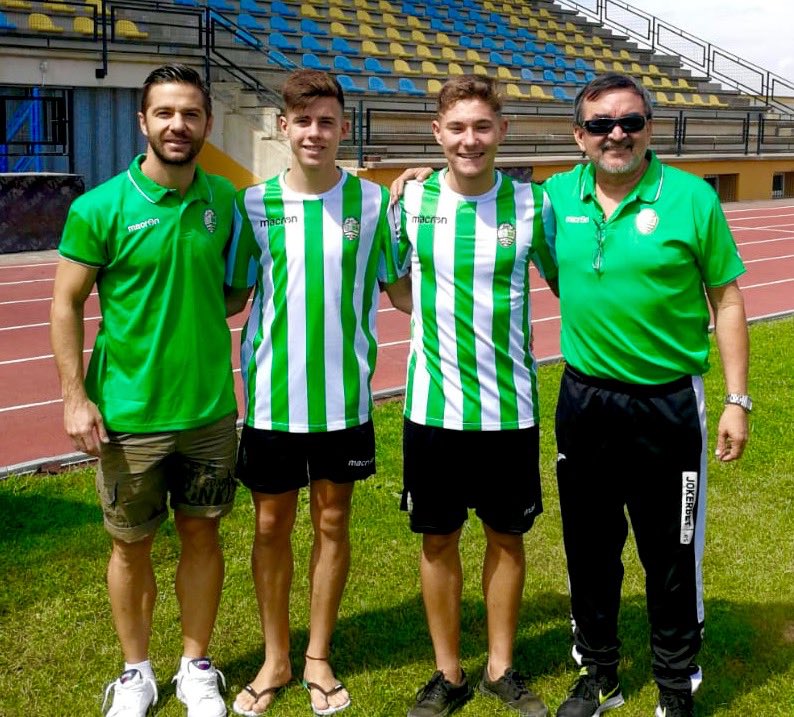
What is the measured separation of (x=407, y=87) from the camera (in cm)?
2155

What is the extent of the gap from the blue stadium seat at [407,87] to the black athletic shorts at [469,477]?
735 inches

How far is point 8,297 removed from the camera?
11.5 m

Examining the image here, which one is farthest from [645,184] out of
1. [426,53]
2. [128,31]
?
[426,53]

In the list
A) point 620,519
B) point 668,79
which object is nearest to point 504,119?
point 620,519

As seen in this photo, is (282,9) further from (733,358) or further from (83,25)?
(733,358)

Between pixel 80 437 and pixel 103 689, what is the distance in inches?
39.2

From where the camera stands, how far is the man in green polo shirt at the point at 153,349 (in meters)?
3.16

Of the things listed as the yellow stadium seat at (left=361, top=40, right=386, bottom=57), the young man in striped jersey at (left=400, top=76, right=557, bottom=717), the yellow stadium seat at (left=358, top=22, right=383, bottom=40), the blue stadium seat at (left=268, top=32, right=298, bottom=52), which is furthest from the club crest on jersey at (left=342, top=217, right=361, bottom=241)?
the yellow stadium seat at (left=358, top=22, right=383, bottom=40)

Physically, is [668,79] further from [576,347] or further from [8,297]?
[576,347]

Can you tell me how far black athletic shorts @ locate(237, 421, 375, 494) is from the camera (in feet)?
11.2

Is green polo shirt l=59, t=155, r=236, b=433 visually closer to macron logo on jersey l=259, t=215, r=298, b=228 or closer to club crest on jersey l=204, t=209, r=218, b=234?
club crest on jersey l=204, t=209, r=218, b=234

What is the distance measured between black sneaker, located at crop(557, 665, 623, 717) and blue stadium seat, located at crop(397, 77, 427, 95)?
18.8 meters

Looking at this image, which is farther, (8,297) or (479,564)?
(8,297)

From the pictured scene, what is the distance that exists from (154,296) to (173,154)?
43 cm
